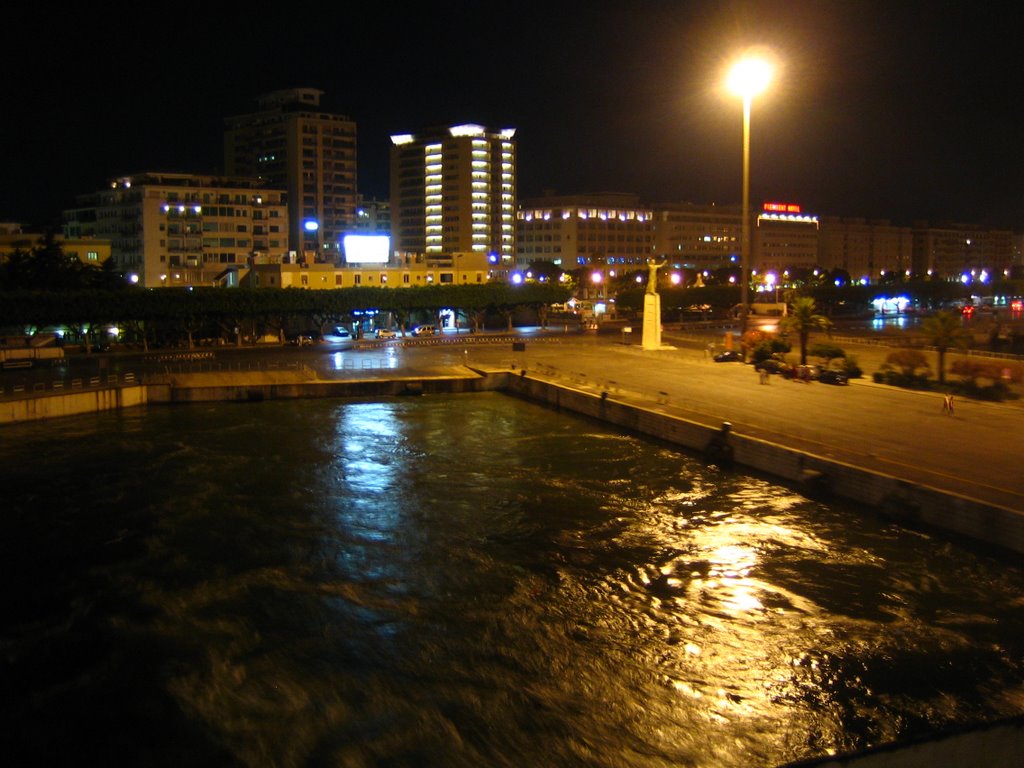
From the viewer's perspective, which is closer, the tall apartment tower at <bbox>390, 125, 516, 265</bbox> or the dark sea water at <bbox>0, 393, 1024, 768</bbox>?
the dark sea water at <bbox>0, 393, 1024, 768</bbox>

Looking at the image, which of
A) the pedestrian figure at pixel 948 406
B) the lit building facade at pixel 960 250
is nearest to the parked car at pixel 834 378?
the pedestrian figure at pixel 948 406

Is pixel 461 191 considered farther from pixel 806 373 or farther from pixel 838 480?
pixel 838 480

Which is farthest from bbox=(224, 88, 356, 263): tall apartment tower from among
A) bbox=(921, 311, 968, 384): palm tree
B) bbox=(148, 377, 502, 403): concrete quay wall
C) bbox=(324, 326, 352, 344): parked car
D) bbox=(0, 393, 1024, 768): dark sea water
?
bbox=(0, 393, 1024, 768): dark sea water

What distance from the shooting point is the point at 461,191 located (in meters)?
106

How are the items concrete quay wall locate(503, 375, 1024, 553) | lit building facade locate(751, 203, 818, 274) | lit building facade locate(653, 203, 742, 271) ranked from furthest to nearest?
lit building facade locate(751, 203, 818, 274)
lit building facade locate(653, 203, 742, 271)
concrete quay wall locate(503, 375, 1024, 553)

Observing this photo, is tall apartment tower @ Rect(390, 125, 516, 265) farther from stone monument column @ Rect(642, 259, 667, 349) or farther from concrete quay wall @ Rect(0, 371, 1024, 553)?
concrete quay wall @ Rect(0, 371, 1024, 553)

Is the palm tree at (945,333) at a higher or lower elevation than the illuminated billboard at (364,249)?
lower

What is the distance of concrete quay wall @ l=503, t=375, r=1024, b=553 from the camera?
1504 cm

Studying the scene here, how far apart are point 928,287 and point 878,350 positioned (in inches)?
2419

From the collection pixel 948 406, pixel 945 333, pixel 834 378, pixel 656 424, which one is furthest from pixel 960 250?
pixel 656 424

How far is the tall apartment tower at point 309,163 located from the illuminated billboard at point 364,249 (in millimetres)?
36312

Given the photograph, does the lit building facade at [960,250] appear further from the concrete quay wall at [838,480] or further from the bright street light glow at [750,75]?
the concrete quay wall at [838,480]

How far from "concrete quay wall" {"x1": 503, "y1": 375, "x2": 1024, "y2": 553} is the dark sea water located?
415 mm

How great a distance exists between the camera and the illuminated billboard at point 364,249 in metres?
65.0
